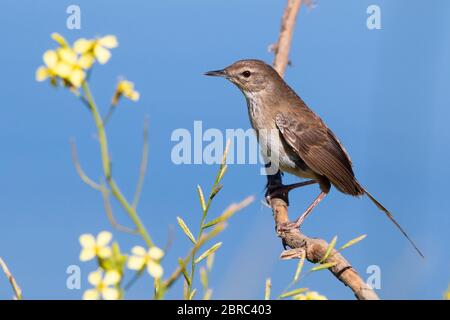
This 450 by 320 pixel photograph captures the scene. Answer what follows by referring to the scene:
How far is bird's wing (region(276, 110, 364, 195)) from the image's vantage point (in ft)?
20.4

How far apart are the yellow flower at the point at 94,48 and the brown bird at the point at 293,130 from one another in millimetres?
4876

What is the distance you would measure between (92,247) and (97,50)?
1.42ft

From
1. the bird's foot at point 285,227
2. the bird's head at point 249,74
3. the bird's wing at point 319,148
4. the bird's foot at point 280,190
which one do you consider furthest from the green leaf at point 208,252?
the bird's head at point 249,74

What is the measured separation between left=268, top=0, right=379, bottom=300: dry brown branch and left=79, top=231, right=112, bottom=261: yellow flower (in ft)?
2.69

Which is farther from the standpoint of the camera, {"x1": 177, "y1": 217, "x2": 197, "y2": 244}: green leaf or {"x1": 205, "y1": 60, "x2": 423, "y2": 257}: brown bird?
{"x1": 205, "y1": 60, "x2": 423, "y2": 257}: brown bird

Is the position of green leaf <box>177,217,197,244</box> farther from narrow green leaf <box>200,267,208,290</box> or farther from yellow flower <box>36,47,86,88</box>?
yellow flower <box>36,47,86,88</box>

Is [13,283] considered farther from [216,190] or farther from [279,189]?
[279,189]

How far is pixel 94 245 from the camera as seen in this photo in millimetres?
1266

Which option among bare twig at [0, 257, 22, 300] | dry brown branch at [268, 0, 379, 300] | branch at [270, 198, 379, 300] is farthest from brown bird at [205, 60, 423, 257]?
bare twig at [0, 257, 22, 300]

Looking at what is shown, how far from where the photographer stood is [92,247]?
1.26 meters
